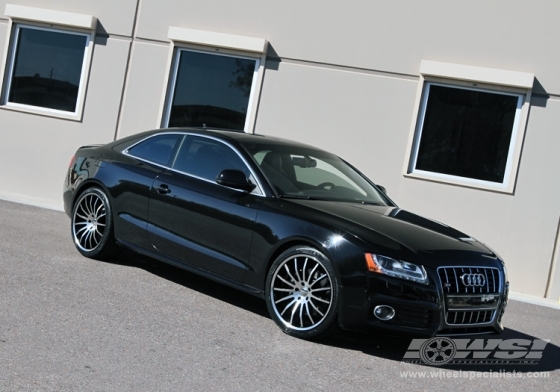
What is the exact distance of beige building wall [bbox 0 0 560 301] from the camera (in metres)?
10.5

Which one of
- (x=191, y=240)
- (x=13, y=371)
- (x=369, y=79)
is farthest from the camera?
(x=369, y=79)

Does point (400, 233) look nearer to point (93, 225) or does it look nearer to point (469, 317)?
point (469, 317)

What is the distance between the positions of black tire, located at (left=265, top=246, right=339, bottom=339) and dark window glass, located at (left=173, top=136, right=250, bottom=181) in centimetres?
105

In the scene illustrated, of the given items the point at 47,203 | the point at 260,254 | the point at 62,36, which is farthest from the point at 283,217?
the point at 62,36

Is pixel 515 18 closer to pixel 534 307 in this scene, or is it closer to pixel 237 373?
pixel 534 307

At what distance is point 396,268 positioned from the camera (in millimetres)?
5652

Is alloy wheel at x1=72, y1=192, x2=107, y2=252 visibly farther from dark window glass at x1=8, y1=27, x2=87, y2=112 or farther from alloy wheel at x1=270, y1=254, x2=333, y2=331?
dark window glass at x1=8, y1=27, x2=87, y2=112

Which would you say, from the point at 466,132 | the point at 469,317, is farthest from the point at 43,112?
the point at 469,317

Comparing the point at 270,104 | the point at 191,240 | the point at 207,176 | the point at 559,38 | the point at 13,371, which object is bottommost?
the point at 13,371

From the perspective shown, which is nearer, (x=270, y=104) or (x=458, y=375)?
(x=458, y=375)

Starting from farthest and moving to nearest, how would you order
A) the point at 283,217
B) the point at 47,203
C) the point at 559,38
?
1. the point at 47,203
2. the point at 559,38
3. the point at 283,217

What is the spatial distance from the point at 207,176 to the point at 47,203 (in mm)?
6144

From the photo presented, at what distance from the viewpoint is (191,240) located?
6.86 m

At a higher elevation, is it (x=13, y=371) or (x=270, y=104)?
(x=270, y=104)
